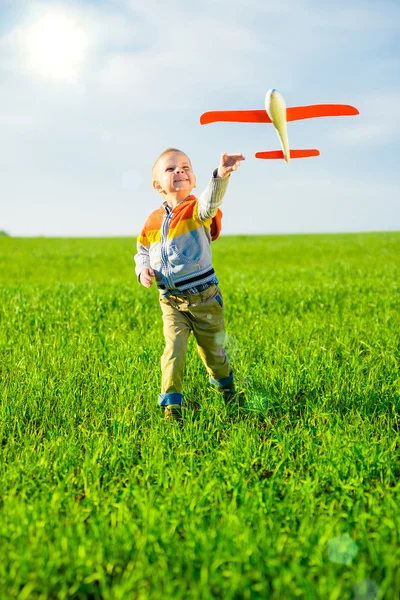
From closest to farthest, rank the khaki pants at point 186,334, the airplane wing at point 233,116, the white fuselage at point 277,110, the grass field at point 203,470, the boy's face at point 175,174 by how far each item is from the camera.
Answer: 1. the grass field at point 203,470
2. the white fuselage at point 277,110
3. the airplane wing at point 233,116
4. the boy's face at point 175,174
5. the khaki pants at point 186,334

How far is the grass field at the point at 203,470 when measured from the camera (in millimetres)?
→ 2240

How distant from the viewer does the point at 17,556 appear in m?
2.29

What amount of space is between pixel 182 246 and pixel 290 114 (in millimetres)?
1157

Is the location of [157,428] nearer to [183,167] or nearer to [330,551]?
[330,551]

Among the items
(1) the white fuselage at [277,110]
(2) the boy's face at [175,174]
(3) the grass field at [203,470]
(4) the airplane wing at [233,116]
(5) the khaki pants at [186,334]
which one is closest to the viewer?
(3) the grass field at [203,470]

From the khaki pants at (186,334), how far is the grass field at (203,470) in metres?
0.24

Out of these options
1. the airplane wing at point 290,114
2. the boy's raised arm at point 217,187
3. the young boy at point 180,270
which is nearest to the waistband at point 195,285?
the young boy at point 180,270

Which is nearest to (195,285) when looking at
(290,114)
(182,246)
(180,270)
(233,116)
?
(180,270)

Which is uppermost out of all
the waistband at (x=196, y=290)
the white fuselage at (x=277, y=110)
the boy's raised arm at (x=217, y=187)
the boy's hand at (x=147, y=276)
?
the white fuselage at (x=277, y=110)

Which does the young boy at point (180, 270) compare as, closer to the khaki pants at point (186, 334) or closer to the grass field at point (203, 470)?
the khaki pants at point (186, 334)

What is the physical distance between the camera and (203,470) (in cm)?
304

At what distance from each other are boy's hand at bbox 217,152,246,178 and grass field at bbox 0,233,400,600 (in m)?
1.64

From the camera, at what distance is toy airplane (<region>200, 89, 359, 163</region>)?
298 centimetres

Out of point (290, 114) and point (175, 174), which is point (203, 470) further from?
point (290, 114)
